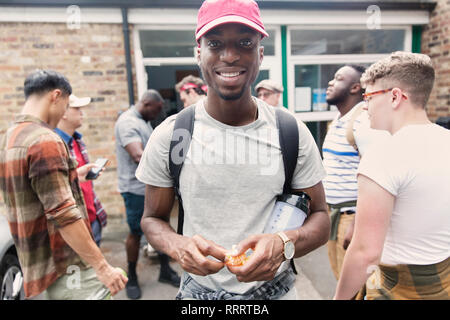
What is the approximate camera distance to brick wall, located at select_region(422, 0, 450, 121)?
5.03 m

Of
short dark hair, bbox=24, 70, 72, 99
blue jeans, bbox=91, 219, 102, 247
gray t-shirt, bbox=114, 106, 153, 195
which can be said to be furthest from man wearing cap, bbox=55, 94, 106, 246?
short dark hair, bbox=24, 70, 72, 99

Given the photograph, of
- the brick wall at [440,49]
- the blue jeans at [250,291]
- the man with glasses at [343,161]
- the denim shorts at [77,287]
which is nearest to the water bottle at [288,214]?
the blue jeans at [250,291]

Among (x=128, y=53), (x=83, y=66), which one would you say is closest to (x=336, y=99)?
(x=128, y=53)

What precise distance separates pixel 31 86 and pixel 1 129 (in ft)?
11.0

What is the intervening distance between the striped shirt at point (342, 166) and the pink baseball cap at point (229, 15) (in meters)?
1.33

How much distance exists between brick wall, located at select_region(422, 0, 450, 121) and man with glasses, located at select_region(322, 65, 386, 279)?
3.67m

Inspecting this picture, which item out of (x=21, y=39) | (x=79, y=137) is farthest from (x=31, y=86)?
A: (x=21, y=39)

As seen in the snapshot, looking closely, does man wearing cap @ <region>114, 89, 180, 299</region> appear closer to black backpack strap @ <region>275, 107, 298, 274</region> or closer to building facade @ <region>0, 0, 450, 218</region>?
building facade @ <region>0, 0, 450, 218</region>

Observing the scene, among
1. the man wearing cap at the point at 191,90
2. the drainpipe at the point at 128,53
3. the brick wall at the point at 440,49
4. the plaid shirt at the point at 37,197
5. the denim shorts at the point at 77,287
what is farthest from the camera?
the brick wall at the point at 440,49

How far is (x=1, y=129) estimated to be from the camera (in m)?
4.49

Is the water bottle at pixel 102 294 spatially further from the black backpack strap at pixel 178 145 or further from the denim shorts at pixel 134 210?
the denim shorts at pixel 134 210

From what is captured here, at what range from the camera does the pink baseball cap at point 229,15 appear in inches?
48.8

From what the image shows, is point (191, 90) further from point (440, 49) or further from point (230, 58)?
point (440, 49)

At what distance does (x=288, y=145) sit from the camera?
1341 mm
